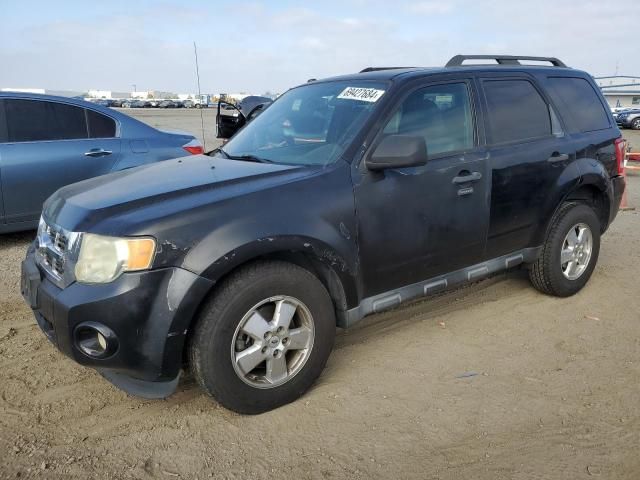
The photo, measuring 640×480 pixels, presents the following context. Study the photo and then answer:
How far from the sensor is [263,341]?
290 centimetres

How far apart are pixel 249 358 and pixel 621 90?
49.8m

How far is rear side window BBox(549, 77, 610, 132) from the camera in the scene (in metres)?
4.60

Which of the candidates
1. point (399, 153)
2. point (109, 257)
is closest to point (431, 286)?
point (399, 153)

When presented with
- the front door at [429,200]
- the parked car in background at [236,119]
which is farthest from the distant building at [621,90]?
the front door at [429,200]

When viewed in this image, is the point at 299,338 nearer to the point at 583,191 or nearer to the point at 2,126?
the point at 583,191

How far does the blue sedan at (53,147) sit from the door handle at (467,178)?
13.1 ft

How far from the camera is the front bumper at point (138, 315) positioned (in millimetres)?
2564

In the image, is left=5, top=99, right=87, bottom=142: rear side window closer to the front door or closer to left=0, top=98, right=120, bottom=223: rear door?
left=0, top=98, right=120, bottom=223: rear door

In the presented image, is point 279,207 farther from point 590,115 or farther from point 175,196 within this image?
point 590,115

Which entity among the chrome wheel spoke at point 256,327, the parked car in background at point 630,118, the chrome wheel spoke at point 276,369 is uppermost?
the chrome wheel spoke at point 256,327

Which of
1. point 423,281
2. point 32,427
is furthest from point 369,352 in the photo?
point 32,427

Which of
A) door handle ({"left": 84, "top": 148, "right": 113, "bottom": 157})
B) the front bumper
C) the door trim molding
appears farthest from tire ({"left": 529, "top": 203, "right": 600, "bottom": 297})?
door handle ({"left": 84, "top": 148, "right": 113, "bottom": 157})

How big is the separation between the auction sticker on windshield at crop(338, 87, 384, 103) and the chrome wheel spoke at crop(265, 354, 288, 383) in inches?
66.3

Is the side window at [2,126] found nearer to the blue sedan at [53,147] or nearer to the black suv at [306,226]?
the blue sedan at [53,147]
